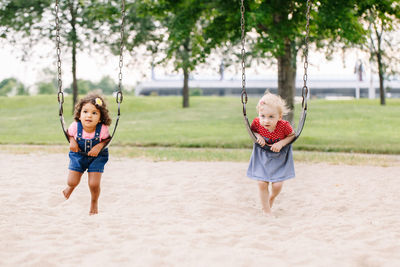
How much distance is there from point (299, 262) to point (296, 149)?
9.77m

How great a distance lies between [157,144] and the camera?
14.3 meters

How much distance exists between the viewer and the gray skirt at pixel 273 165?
5.07 meters

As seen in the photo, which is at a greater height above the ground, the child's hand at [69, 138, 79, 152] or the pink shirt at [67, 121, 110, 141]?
the pink shirt at [67, 121, 110, 141]

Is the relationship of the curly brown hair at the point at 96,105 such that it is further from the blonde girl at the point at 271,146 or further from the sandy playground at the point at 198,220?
the blonde girl at the point at 271,146

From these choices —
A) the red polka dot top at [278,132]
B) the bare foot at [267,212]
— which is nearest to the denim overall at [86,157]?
the red polka dot top at [278,132]

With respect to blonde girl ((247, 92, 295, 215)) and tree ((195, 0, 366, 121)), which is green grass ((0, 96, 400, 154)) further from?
blonde girl ((247, 92, 295, 215))

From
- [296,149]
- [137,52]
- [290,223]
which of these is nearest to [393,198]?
[290,223]

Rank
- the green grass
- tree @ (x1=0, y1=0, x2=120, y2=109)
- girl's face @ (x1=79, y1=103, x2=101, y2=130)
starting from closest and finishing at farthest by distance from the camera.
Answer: girl's face @ (x1=79, y1=103, x2=101, y2=130) < the green grass < tree @ (x1=0, y1=0, x2=120, y2=109)

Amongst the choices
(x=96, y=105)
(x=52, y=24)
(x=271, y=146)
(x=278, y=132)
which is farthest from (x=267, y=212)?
(x=52, y=24)

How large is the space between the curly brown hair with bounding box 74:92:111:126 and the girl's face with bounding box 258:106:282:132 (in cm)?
157

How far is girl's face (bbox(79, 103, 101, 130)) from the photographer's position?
4828mm

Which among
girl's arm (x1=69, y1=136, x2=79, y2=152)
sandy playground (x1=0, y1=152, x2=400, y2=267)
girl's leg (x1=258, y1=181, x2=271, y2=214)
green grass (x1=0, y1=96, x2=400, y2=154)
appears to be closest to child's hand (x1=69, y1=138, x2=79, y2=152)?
girl's arm (x1=69, y1=136, x2=79, y2=152)

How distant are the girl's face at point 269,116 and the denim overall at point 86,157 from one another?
5.43 feet

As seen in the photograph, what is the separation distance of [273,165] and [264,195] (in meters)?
Answer: 0.35
